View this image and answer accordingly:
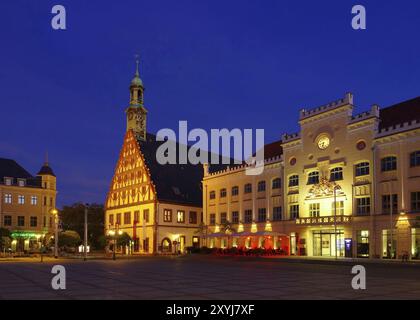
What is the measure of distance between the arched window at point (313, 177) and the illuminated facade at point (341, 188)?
0.12 m

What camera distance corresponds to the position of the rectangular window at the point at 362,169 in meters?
52.0

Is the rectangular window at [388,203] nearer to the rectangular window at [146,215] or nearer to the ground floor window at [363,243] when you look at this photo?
the ground floor window at [363,243]

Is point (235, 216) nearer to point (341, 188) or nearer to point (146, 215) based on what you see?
point (146, 215)

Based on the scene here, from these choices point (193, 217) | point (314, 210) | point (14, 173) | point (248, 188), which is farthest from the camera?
point (14, 173)

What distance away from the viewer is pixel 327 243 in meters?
55.8

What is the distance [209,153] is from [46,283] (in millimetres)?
71315

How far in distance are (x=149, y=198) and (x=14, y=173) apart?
1289 inches

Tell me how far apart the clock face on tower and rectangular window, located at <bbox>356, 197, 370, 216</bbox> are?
758 centimetres

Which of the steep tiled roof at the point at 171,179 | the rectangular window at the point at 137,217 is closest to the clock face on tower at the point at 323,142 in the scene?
the steep tiled roof at the point at 171,179

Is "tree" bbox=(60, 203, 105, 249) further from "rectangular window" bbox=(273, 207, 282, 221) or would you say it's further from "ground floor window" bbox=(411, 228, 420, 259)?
"ground floor window" bbox=(411, 228, 420, 259)

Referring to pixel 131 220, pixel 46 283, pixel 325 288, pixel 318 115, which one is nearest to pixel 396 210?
pixel 318 115

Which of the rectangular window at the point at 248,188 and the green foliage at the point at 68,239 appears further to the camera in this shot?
the rectangular window at the point at 248,188

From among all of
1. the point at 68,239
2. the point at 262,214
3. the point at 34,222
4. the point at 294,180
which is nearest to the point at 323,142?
the point at 294,180
